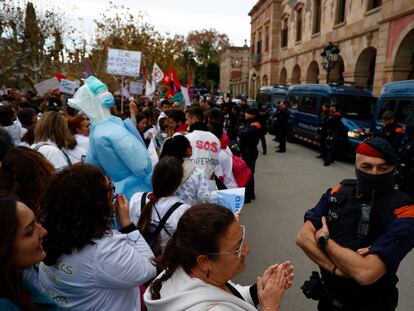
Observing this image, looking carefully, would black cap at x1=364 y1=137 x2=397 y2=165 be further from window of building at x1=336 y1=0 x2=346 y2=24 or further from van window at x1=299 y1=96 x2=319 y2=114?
window of building at x1=336 y1=0 x2=346 y2=24

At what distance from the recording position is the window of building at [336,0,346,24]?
70.8ft

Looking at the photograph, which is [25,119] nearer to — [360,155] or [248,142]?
[248,142]

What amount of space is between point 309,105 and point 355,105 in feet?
6.52

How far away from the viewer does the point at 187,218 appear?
62.5 inches

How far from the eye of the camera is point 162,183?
9.04 feet

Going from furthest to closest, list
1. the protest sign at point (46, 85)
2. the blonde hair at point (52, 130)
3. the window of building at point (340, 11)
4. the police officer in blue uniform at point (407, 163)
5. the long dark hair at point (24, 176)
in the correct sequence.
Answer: the window of building at point (340, 11), the protest sign at point (46, 85), the police officer in blue uniform at point (407, 163), the blonde hair at point (52, 130), the long dark hair at point (24, 176)

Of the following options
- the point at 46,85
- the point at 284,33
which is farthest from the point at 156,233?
the point at 284,33

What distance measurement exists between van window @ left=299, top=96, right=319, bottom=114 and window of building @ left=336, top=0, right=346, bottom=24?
34.1 ft

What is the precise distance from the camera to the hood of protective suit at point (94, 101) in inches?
143

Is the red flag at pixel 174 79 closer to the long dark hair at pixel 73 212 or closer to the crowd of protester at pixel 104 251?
the crowd of protester at pixel 104 251

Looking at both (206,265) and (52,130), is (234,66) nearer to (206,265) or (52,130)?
(52,130)

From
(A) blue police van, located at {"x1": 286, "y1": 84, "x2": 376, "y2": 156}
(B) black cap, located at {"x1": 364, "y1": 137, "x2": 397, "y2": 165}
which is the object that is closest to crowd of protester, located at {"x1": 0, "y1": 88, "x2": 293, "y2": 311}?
(B) black cap, located at {"x1": 364, "y1": 137, "x2": 397, "y2": 165}

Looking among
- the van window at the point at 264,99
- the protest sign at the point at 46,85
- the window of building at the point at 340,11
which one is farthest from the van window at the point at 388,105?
the window of building at the point at 340,11

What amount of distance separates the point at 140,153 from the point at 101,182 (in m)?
1.25
